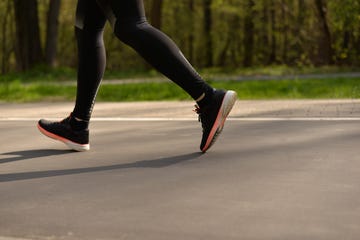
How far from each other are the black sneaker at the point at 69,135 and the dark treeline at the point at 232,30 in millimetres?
14168

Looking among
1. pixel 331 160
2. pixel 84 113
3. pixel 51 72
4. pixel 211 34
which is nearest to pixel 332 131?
pixel 331 160

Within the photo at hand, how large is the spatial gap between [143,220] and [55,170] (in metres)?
1.26

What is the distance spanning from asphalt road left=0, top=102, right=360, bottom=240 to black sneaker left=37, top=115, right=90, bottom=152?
0.22ft

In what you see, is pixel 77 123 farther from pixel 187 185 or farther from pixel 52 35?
pixel 52 35

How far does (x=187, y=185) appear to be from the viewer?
11.2ft

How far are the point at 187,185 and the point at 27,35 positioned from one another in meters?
19.1

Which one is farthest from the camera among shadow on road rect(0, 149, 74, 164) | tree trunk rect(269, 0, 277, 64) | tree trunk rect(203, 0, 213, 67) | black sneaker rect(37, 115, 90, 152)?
tree trunk rect(203, 0, 213, 67)

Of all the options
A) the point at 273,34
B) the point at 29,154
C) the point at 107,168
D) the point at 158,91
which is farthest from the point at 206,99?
the point at 273,34

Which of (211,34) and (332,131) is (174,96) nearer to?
(332,131)

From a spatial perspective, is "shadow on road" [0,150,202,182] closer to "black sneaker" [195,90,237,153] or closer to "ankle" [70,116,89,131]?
"black sneaker" [195,90,237,153]

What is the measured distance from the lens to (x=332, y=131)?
192 inches

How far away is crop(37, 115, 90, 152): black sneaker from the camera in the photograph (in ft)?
14.9

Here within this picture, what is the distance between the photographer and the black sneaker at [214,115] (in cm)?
417

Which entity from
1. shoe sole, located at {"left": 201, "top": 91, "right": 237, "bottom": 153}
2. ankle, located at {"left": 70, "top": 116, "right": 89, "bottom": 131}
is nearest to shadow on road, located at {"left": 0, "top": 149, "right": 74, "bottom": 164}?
ankle, located at {"left": 70, "top": 116, "right": 89, "bottom": 131}
